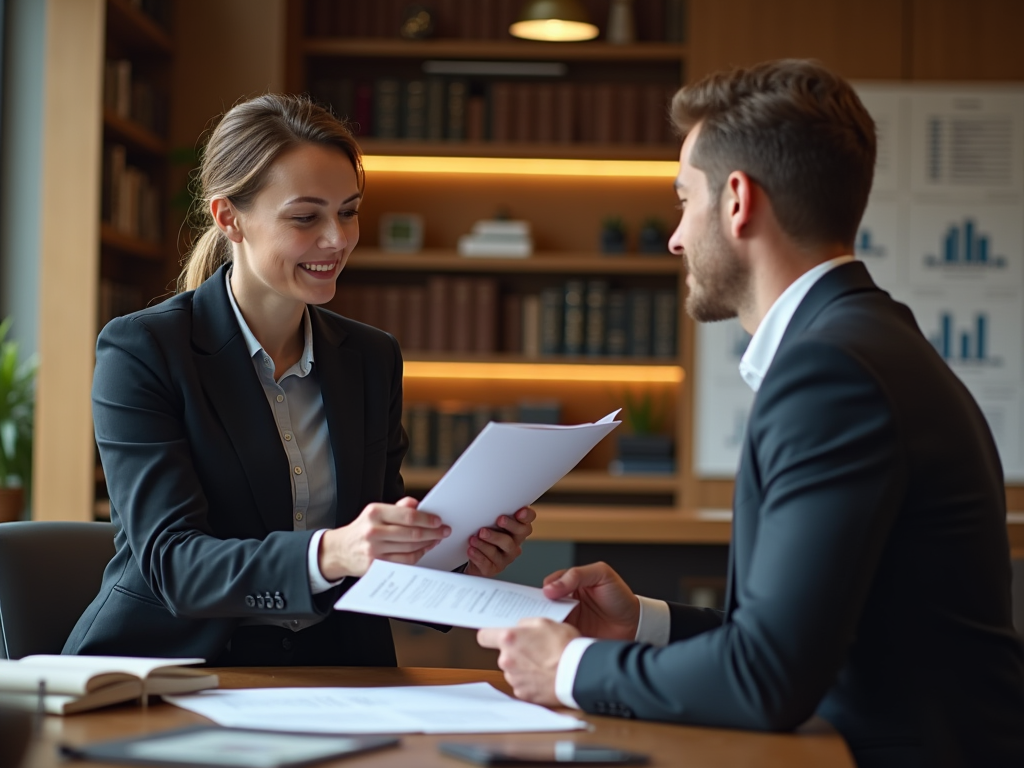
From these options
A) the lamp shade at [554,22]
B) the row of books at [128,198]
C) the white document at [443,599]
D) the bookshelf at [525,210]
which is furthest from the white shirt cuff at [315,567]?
the lamp shade at [554,22]

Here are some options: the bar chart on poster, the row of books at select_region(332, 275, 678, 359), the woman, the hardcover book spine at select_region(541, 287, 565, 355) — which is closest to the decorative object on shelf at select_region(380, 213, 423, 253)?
the row of books at select_region(332, 275, 678, 359)

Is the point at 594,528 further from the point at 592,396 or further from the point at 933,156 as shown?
the point at 933,156

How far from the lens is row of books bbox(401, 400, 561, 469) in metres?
5.05

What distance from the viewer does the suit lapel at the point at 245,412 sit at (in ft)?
5.91

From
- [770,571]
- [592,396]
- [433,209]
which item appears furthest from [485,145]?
[770,571]

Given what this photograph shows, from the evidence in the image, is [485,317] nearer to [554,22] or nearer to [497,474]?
[554,22]

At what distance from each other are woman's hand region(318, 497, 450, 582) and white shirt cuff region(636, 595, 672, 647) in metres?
0.30

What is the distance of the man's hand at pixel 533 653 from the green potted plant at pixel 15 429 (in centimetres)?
323

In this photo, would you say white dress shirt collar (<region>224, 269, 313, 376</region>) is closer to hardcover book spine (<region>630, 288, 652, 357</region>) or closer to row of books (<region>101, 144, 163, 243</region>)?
row of books (<region>101, 144, 163, 243</region>)

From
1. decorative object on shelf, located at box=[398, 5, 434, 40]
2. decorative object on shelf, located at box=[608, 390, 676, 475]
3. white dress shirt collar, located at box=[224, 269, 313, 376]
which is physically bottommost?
decorative object on shelf, located at box=[608, 390, 676, 475]

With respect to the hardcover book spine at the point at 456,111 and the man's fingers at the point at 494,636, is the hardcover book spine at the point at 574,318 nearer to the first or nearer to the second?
the hardcover book spine at the point at 456,111

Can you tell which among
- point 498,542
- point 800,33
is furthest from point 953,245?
point 498,542

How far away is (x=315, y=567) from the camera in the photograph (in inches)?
60.2

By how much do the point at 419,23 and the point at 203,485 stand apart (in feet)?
12.0
